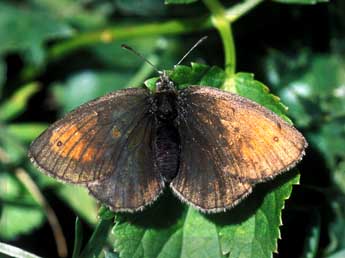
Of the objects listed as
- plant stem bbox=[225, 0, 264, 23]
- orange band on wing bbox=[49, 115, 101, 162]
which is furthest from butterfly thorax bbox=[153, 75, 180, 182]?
plant stem bbox=[225, 0, 264, 23]

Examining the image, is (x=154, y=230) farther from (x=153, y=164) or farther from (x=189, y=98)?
(x=189, y=98)

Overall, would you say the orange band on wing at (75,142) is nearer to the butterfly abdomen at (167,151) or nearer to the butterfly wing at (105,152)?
the butterfly wing at (105,152)

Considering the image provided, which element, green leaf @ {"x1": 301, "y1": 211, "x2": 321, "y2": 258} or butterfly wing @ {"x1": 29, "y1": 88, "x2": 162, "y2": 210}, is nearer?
butterfly wing @ {"x1": 29, "y1": 88, "x2": 162, "y2": 210}

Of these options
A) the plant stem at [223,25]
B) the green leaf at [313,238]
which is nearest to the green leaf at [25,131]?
the plant stem at [223,25]

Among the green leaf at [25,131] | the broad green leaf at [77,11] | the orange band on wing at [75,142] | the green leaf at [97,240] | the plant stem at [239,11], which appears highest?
the plant stem at [239,11]

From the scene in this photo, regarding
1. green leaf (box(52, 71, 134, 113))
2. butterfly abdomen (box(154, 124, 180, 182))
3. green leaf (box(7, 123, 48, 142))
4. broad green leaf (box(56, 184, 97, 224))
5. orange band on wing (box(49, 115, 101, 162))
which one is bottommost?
broad green leaf (box(56, 184, 97, 224))

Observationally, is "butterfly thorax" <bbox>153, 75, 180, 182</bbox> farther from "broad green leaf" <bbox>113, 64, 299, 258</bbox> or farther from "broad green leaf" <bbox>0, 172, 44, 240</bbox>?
"broad green leaf" <bbox>0, 172, 44, 240</bbox>

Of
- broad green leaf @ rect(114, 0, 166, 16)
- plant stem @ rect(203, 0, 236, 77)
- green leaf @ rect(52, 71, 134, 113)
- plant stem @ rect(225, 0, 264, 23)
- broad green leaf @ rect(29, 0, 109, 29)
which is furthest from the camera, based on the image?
broad green leaf @ rect(29, 0, 109, 29)

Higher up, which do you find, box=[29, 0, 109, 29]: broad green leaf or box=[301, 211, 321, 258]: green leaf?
box=[29, 0, 109, 29]: broad green leaf

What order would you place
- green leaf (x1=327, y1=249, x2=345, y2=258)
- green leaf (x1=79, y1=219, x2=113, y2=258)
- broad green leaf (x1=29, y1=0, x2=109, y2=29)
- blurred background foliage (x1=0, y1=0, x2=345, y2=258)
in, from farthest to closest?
broad green leaf (x1=29, y1=0, x2=109, y2=29)
blurred background foliage (x1=0, y1=0, x2=345, y2=258)
green leaf (x1=327, y1=249, x2=345, y2=258)
green leaf (x1=79, y1=219, x2=113, y2=258)
